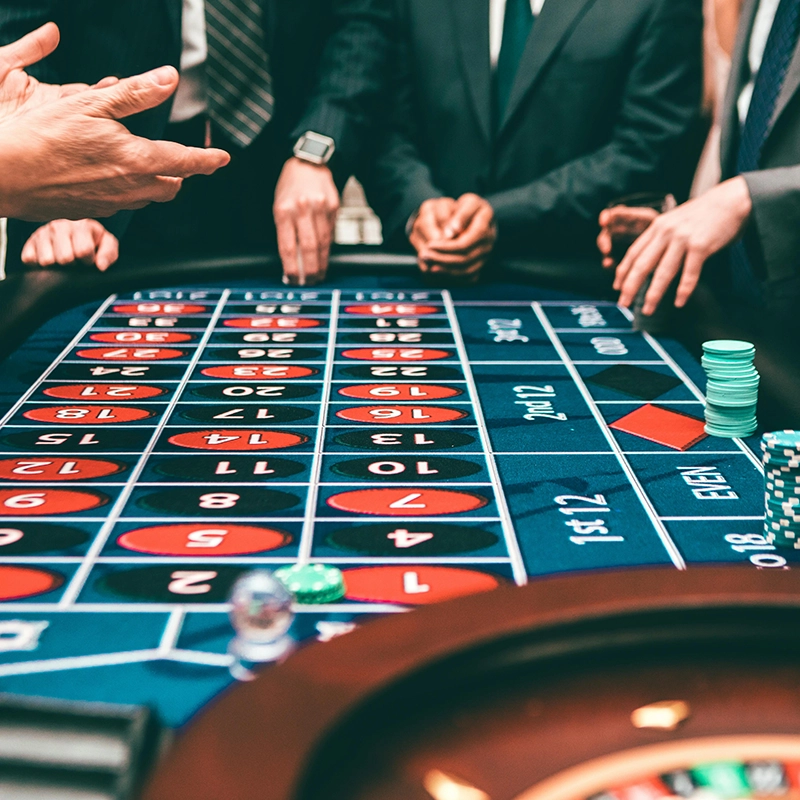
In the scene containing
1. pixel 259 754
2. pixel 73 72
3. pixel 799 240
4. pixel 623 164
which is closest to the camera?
pixel 259 754

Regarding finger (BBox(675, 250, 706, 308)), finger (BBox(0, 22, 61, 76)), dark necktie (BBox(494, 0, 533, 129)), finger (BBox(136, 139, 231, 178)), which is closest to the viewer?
finger (BBox(136, 139, 231, 178))

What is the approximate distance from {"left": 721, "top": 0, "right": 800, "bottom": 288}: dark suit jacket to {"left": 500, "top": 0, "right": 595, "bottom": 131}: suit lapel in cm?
58

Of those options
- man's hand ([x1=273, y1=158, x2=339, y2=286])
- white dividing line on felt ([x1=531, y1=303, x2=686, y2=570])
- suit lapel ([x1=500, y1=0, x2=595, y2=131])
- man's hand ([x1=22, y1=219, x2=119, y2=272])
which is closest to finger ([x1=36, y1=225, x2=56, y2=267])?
man's hand ([x1=22, y1=219, x2=119, y2=272])

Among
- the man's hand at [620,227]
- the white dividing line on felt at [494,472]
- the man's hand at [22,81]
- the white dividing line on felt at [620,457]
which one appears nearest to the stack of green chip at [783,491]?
the white dividing line on felt at [620,457]

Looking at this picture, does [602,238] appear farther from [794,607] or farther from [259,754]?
[259,754]

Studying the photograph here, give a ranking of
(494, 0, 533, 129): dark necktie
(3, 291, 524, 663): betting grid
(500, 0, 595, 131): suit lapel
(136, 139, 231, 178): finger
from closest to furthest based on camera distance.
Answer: (3, 291, 524, 663): betting grid → (136, 139, 231, 178): finger → (500, 0, 595, 131): suit lapel → (494, 0, 533, 129): dark necktie

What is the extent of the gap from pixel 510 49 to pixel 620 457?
2291 mm

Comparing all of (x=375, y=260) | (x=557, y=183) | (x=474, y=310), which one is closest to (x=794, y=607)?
(x=474, y=310)

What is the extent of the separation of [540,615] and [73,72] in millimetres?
2580

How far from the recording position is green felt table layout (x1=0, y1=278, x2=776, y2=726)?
103 cm

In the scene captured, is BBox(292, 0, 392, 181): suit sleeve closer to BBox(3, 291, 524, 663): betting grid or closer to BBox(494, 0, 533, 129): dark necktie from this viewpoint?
BBox(494, 0, 533, 129): dark necktie

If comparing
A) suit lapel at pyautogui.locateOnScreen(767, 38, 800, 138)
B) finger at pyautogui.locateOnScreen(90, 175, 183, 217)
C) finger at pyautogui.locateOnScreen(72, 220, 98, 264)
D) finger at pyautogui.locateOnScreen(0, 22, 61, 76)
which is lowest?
finger at pyautogui.locateOnScreen(72, 220, 98, 264)

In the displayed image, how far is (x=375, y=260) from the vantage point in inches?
117

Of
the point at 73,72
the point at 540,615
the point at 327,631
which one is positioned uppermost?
the point at 73,72
